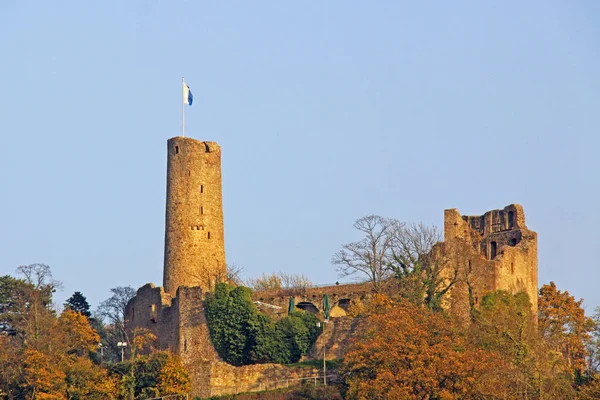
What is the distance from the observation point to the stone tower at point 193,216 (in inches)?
2751

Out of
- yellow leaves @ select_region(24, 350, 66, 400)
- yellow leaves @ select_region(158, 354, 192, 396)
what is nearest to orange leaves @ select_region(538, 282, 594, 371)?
yellow leaves @ select_region(158, 354, 192, 396)

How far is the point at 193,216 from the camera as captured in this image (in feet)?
231

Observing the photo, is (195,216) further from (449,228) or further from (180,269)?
(449,228)

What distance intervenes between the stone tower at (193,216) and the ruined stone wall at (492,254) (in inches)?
417

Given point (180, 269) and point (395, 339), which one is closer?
point (395, 339)

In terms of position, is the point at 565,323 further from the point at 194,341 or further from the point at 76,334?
the point at 76,334

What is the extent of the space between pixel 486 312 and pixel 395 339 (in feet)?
33.3

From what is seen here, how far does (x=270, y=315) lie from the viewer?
215ft

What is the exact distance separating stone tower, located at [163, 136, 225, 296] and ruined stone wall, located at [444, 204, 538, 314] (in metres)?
10.6

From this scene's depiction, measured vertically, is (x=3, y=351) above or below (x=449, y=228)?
below

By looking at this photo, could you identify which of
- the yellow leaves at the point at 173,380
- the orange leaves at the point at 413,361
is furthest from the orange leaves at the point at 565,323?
the yellow leaves at the point at 173,380

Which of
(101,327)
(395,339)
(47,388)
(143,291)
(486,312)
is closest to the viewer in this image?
(395,339)

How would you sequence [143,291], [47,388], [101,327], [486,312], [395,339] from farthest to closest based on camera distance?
1. [101,327]
2. [143,291]
3. [486,312]
4. [47,388]
5. [395,339]

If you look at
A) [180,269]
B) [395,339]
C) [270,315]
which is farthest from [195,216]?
[395,339]
